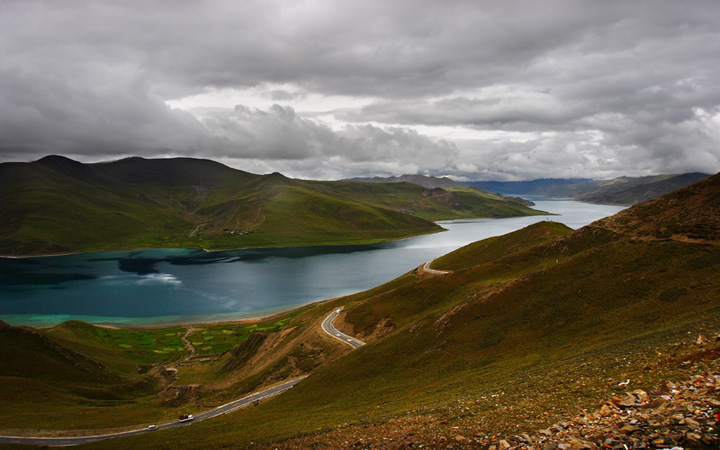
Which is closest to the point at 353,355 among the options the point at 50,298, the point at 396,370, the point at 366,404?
the point at 396,370

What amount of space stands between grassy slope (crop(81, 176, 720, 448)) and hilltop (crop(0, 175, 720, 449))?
0.24m

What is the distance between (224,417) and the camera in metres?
52.2

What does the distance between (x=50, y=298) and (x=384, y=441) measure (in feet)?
698

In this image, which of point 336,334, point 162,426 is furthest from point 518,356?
point 162,426

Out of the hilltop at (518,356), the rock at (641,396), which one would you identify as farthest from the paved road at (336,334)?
the rock at (641,396)

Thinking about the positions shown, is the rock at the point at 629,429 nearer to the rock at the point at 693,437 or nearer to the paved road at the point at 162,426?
the rock at the point at 693,437

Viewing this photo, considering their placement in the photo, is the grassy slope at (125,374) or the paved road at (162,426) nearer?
the paved road at (162,426)

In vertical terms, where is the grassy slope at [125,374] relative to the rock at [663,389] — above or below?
below

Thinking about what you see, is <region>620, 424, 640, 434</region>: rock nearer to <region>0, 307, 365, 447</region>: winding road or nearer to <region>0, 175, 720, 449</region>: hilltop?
<region>0, 175, 720, 449</region>: hilltop

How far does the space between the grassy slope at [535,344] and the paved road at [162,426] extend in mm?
7631

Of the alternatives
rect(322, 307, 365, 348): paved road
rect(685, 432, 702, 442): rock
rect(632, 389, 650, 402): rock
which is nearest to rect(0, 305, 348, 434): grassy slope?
rect(322, 307, 365, 348): paved road

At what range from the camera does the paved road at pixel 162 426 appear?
4747cm

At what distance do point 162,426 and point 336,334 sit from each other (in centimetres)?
3523

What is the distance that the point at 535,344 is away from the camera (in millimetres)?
43562
